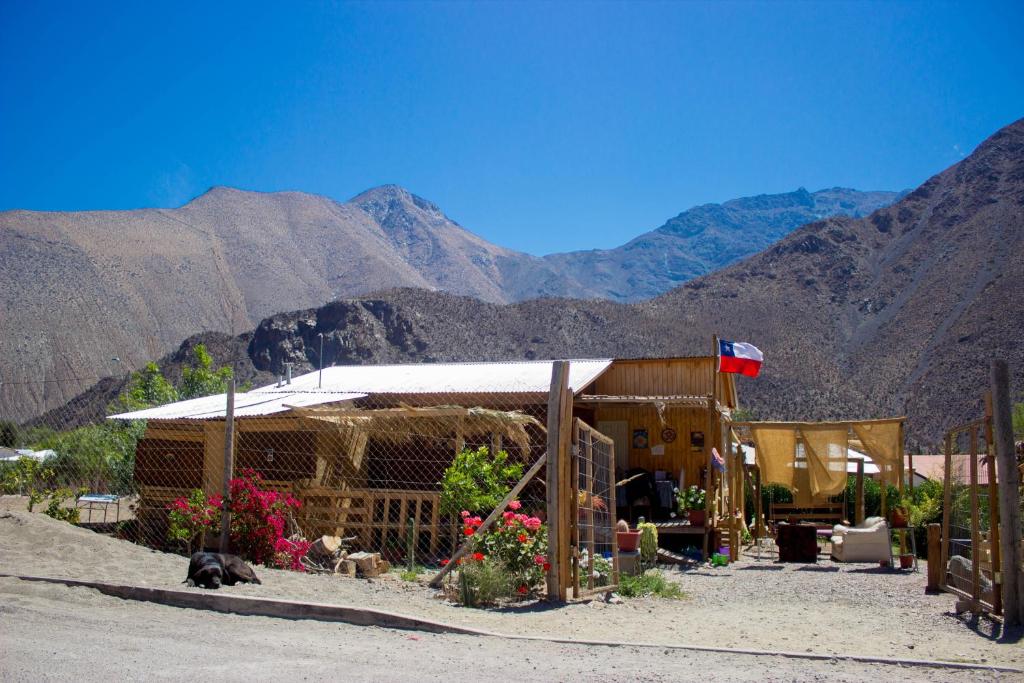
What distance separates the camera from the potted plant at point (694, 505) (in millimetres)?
15305

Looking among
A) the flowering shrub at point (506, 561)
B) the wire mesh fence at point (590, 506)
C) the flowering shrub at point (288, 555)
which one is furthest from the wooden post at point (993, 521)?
the flowering shrub at point (288, 555)

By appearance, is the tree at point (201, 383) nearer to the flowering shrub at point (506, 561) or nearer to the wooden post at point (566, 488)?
the flowering shrub at point (506, 561)

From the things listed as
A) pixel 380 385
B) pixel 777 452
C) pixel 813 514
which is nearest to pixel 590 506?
pixel 777 452

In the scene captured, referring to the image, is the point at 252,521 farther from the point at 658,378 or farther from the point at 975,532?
the point at 658,378

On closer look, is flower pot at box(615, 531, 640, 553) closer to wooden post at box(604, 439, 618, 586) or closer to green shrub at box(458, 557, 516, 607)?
wooden post at box(604, 439, 618, 586)

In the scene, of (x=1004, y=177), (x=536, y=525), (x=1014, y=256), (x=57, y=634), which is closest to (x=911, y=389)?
(x=1014, y=256)

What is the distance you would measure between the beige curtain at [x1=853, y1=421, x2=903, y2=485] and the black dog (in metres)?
11.8

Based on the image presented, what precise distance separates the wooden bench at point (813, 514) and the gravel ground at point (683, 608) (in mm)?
7390

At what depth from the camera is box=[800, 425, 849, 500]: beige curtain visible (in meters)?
17.1

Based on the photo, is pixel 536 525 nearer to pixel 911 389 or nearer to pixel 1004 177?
pixel 911 389

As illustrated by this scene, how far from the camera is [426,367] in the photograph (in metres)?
21.1

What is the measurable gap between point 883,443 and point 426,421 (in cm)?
869

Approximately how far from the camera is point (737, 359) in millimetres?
15336

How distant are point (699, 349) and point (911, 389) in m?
12.9
